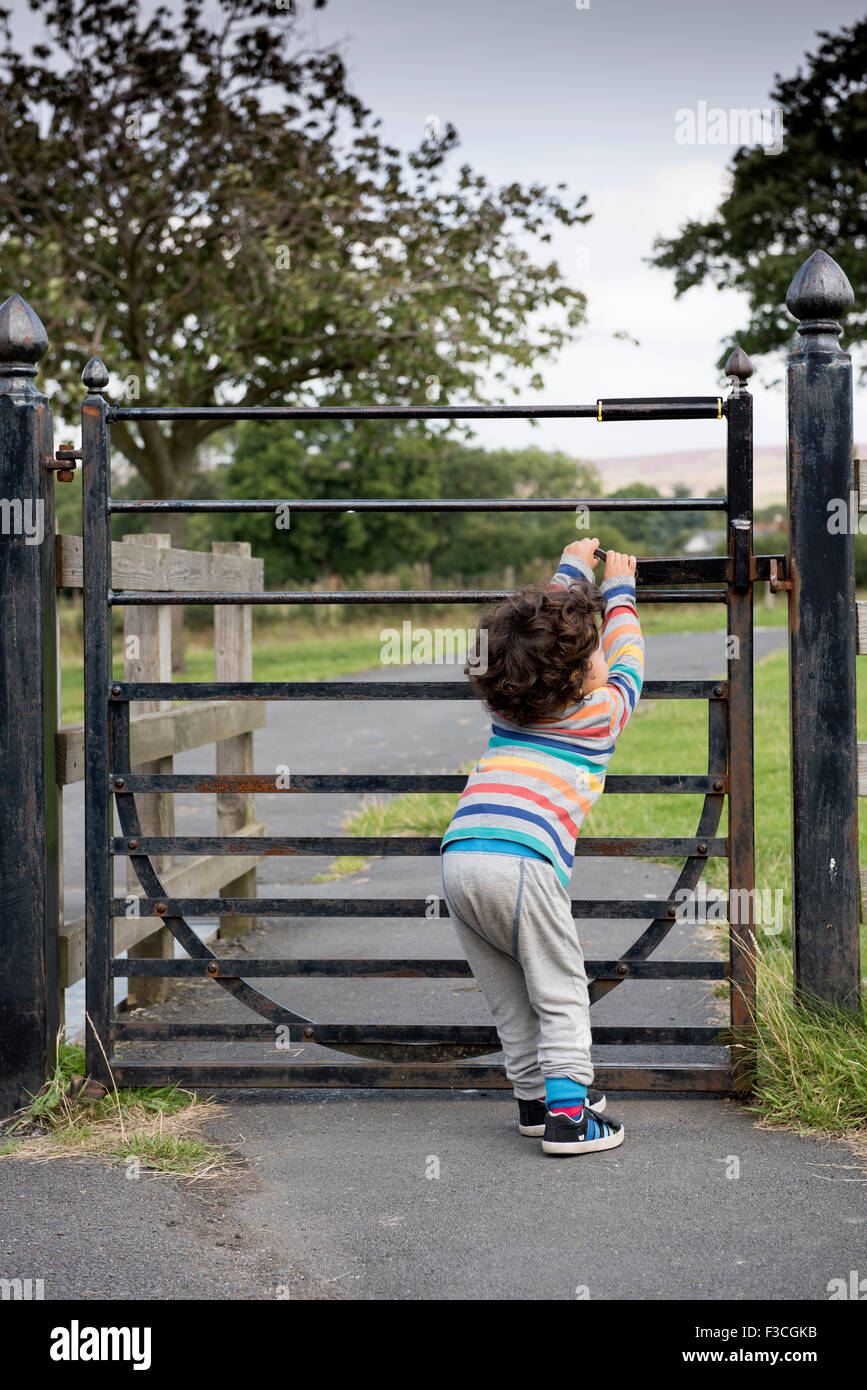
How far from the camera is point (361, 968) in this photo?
3.65 metres

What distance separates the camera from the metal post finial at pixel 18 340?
3.64 m

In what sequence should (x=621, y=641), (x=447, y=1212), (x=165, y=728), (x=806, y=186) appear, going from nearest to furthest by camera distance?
(x=447, y=1212), (x=621, y=641), (x=165, y=728), (x=806, y=186)

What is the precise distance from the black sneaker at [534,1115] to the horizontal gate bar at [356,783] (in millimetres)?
869

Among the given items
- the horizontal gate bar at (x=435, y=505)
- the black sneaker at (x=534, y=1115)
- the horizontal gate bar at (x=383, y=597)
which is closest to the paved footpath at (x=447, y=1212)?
the black sneaker at (x=534, y=1115)

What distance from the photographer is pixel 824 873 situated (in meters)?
3.58

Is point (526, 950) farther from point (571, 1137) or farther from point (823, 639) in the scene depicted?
point (823, 639)

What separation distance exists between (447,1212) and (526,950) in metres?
0.64

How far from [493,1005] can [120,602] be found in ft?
5.02

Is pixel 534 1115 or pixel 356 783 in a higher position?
pixel 356 783

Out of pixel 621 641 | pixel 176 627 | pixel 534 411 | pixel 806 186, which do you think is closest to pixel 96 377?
pixel 534 411

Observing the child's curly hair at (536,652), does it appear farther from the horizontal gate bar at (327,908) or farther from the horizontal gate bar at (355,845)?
the horizontal gate bar at (327,908)
